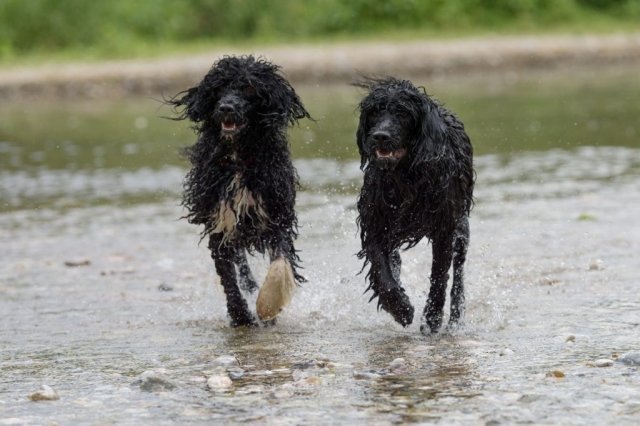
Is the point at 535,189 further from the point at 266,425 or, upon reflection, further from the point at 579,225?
the point at 266,425

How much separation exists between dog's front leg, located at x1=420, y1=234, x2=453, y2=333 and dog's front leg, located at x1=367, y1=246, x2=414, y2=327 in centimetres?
15

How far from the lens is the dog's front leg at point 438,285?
6.16 meters

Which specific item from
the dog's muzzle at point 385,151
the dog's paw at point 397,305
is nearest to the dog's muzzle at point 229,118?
the dog's muzzle at point 385,151

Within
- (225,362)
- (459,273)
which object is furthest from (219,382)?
(459,273)

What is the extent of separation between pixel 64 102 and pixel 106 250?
1228 cm

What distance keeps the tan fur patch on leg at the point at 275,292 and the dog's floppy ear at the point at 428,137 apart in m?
1.13

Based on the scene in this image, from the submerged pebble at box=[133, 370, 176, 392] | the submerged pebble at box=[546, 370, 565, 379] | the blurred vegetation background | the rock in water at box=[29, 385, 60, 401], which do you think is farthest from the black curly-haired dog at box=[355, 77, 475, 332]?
the blurred vegetation background

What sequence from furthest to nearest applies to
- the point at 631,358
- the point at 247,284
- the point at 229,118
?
the point at 247,284, the point at 229,118, the point at 631,358

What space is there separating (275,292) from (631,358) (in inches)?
84.1

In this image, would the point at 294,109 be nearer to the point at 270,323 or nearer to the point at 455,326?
the point at 270,323

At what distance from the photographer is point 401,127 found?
5.73 metres

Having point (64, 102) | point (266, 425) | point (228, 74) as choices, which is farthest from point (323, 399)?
point (64, 102)

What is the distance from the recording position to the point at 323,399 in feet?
15.4

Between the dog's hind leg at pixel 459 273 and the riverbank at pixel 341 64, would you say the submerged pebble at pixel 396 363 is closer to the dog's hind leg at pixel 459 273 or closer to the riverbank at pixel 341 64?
the dog's hind leg at pixel 459 273
